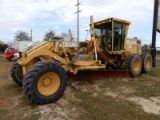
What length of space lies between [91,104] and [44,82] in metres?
1.31

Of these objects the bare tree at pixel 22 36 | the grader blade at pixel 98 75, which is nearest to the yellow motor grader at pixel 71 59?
the grader blade at pixel 98 75

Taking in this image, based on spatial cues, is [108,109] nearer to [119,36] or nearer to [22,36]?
[119,36]

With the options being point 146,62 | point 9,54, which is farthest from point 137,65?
point 9,54

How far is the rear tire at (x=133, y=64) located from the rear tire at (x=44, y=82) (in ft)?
12.5

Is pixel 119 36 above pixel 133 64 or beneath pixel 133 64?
above

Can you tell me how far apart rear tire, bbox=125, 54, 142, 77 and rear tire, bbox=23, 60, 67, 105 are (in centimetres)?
382

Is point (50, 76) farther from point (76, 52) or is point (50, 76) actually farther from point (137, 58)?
point (137, 58)

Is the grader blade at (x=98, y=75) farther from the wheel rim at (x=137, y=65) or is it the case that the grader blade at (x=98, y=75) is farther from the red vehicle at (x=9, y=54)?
the red vehicle at (x=9, y=54)

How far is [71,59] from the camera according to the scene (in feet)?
22.6

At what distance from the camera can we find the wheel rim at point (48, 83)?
16.3 feet

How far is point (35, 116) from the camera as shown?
4.22 metres

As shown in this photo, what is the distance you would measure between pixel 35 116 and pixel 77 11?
29646 mm

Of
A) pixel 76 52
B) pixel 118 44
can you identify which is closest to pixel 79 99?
pixel 76 52

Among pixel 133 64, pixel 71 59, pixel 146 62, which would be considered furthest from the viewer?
pixel 146 62
